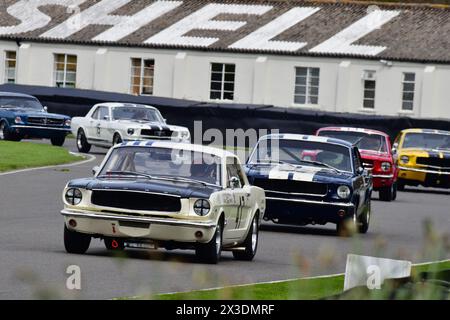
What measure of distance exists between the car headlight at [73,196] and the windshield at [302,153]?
22.5ft

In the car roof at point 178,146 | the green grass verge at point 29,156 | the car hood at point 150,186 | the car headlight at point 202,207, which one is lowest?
the green grass verge at point 29,156

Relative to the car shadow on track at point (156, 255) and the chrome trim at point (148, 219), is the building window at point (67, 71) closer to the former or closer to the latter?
the car shadow on track at point (156, 255)

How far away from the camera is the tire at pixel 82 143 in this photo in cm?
4284

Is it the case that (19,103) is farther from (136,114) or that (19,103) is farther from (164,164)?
(164,164)

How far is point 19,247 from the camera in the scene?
16.3 metres

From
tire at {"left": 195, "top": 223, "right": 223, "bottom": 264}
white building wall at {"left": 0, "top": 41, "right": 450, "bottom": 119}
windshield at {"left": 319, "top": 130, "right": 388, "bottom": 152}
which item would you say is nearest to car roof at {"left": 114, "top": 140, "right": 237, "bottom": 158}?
tire at {"left": 195, "top": 223, "right": 223, "bottom": 264}

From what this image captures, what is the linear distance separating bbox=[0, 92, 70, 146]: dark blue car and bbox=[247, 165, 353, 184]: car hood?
911 inches

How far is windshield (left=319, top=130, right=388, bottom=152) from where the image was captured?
1261 inches

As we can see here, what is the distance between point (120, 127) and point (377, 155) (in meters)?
10.8

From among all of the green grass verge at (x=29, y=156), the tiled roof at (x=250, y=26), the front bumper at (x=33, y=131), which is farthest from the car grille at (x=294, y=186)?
the tiled roof at (x=250, y=26)

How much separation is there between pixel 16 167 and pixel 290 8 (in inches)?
1481

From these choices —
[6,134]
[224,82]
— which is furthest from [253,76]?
[6,134]
